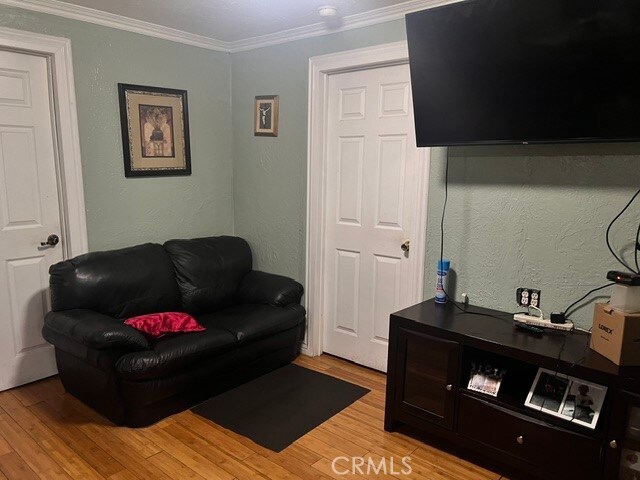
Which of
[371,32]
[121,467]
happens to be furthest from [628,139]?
[121,467]

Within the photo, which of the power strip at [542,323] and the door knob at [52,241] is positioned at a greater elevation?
the door knob at [52,241]

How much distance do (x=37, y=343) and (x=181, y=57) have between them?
2222mm

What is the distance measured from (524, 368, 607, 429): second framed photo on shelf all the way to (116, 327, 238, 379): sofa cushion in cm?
166

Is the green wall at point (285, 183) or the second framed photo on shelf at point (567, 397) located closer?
the second framed photo on shelf at point (567, 397)

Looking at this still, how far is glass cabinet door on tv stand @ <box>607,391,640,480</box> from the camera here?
71.2 inches

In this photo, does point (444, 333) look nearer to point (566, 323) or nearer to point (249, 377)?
point (566, 323)

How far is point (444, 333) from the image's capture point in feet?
7.45

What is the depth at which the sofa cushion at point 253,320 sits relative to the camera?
2908 mm

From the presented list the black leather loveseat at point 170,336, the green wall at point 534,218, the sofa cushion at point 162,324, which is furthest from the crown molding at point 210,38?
the sofa cushion at point 162,324

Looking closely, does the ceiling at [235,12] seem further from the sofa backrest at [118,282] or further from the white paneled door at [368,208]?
the sofa backrest at [118,282]

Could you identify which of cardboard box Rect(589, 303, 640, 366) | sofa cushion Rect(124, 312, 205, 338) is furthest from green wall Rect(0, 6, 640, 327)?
sofa cushion Rect(124, 312, 205, 338)

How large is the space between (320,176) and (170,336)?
1489mm

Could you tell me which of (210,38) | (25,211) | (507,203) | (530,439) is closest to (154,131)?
(210,38)

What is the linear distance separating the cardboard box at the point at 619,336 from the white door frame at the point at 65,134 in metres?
2.99
